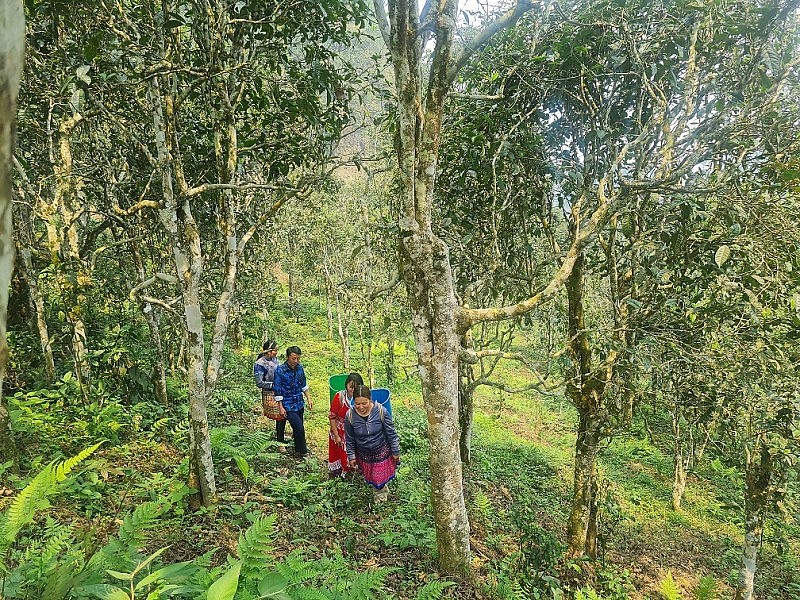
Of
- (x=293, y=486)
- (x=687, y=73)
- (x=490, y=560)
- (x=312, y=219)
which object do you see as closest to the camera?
(x=687, y=73)

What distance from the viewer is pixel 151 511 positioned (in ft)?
9.80

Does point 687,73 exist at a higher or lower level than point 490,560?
higher

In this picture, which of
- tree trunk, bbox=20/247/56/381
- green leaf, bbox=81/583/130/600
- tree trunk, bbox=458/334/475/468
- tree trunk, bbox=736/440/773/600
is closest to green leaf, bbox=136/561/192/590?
green leaf, bbox=81/583/130/600

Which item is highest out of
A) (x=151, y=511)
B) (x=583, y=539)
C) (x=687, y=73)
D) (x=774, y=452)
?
(x=687, y=73)

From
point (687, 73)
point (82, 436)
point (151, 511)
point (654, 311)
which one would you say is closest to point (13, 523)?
point (151, 511)

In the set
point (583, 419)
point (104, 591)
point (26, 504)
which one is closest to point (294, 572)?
point (104, 591)

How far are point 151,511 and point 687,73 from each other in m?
5.83

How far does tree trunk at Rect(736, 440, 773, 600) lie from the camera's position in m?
5.93

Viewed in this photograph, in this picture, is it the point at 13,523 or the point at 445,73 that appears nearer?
the point at 13,523

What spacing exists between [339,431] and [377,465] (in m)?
0.81

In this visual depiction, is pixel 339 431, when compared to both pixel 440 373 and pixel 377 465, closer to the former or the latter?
pixel 377 465

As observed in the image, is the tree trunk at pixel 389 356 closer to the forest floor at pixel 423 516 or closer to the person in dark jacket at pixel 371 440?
the forest floor at pixel 423 516

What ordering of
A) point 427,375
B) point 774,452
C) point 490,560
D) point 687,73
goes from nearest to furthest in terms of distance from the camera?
point 427,375 < point 687,73 < point 774,452 < point 490,560

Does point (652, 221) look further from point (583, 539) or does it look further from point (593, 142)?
point (583, 539)
